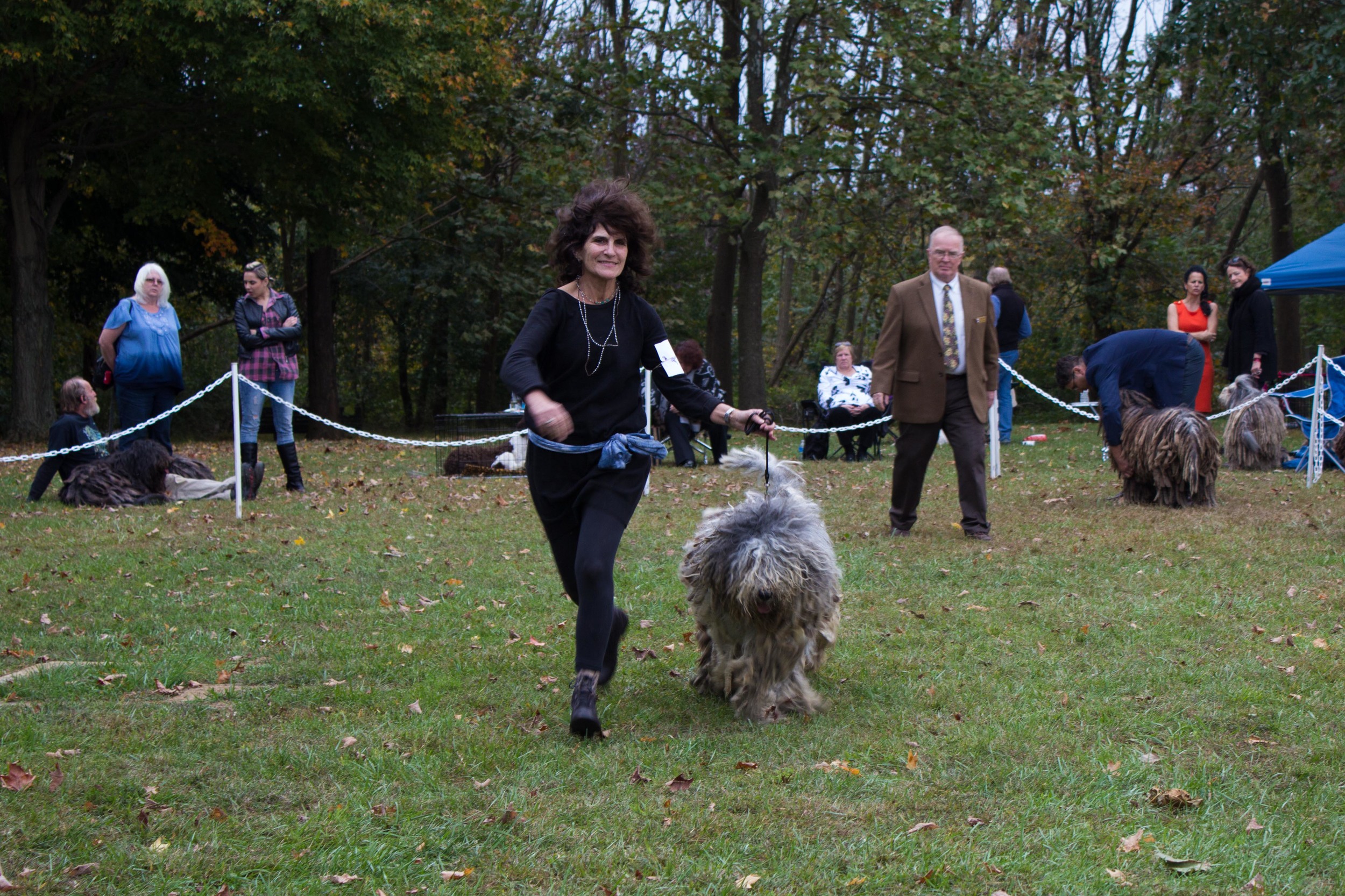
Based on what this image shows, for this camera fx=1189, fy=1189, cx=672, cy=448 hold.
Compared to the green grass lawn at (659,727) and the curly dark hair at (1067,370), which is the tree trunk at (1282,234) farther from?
the green grass lawn at (659,727)

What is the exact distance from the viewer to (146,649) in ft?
18.5

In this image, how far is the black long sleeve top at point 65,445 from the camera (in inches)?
415

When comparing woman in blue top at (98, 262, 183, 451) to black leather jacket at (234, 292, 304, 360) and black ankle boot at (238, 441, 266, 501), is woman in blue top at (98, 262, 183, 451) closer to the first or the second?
black leather jacket at (234, 292, 304, 360)

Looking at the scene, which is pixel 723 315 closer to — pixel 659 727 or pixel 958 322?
pixel 958 322

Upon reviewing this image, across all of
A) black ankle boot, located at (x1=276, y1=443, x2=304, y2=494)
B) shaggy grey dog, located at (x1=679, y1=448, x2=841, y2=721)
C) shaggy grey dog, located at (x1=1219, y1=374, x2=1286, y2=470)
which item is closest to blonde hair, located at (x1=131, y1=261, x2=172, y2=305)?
black ankle boot, located at (x1=276, y1=443, x2=304, y2=494)

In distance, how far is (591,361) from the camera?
14.5ft

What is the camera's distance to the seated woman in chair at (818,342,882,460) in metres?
14.3

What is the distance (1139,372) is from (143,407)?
8.51 meters

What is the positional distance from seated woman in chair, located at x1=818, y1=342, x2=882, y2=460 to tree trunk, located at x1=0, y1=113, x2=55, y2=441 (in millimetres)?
12099

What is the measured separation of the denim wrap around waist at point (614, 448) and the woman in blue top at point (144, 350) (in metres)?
6.92

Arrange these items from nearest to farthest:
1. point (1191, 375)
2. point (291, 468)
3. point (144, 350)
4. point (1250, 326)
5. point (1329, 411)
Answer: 1. point (1191, 375)
2. point (144, 350)
3. point (291, 468)
4. point (1250, 326)
5. point (1329, 411)

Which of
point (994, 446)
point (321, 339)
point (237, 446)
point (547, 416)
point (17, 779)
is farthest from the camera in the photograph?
point (321, 339)

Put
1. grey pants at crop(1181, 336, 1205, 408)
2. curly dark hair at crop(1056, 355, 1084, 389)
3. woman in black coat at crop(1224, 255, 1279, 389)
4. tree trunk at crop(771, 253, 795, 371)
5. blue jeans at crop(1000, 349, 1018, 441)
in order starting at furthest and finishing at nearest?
tree trunk at crop(771, 253, 795, 371)
blue jeans at crop(1000, 349, 1018, 441)
woman in black coat at crop(1224, 255, 1279, 389)
curly dark hair at crop(1056, 355, 1084, 389)
grey pants at crop(1181, 336, 1205, 408)

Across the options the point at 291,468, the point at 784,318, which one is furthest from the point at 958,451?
the point at 784,318
